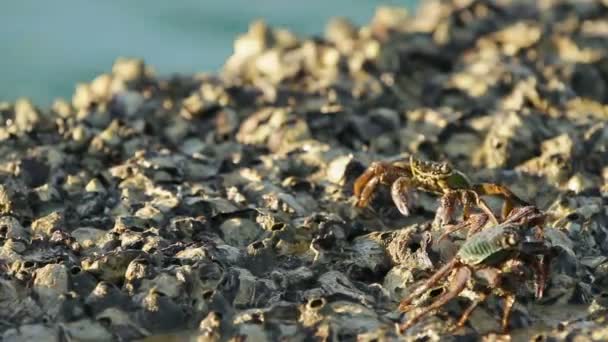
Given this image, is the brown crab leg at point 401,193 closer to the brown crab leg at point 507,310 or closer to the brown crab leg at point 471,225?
the brown crab leg at point 471,225

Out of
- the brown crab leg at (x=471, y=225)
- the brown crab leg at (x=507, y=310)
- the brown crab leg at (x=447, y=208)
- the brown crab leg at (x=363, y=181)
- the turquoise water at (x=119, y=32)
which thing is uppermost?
the turquoise water at (x=119, y=32)

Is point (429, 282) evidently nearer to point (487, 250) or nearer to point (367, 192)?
point (487, 250)

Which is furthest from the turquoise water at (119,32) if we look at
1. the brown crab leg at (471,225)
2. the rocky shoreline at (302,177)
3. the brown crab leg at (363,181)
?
the brown crab leg at (471,225)

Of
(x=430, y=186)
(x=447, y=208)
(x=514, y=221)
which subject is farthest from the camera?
(x=430, y=186)

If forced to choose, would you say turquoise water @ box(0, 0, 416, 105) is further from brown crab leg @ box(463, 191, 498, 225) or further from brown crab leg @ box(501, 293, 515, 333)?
brown crab leg @ box(501, 293, 515, 333)

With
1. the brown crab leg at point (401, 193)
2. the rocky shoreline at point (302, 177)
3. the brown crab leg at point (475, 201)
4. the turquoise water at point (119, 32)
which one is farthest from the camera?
the turquoise water at point (119, 32)

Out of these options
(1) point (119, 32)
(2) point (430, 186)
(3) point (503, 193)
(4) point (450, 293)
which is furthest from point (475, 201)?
(1) point (119, 32)
